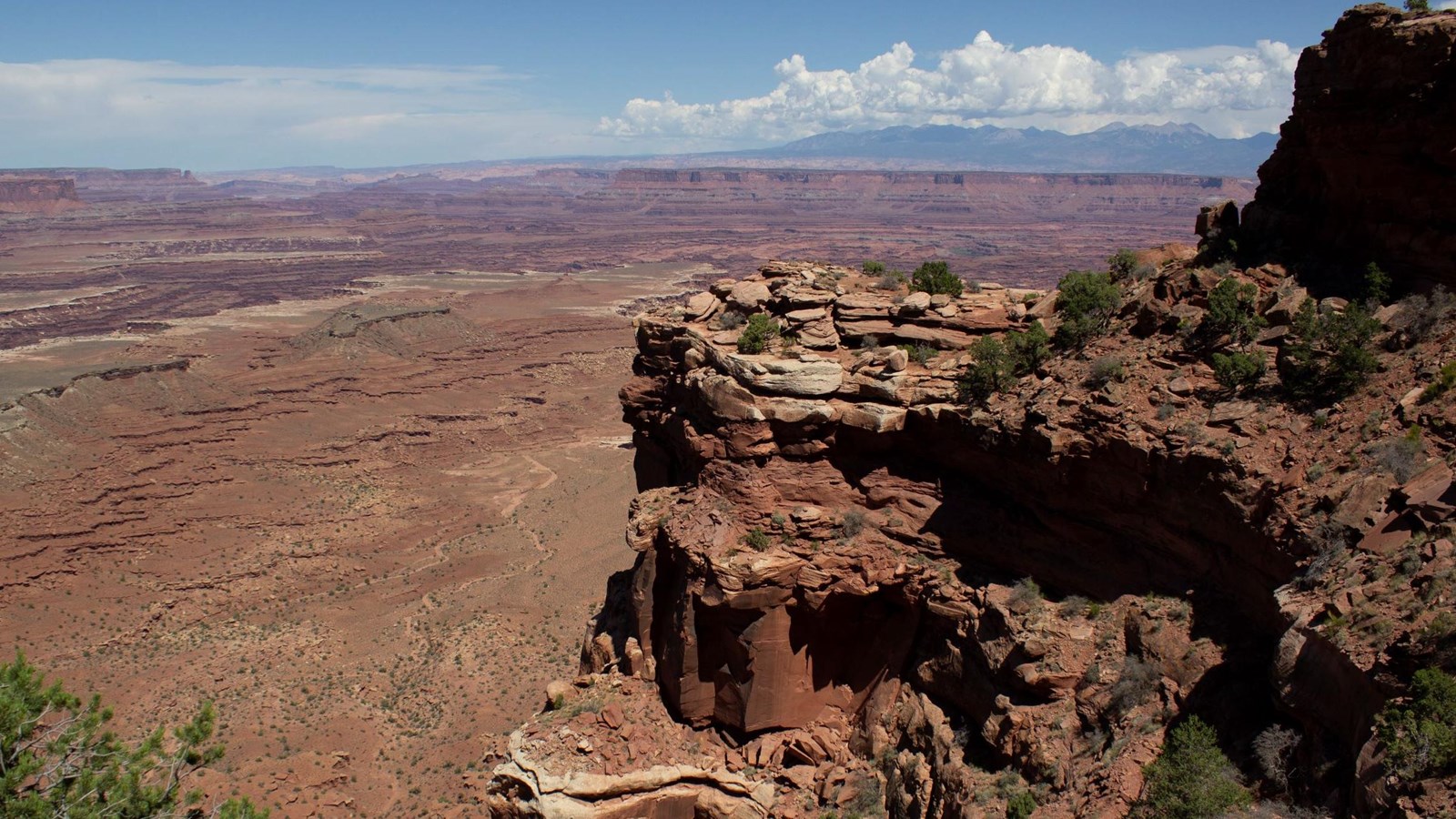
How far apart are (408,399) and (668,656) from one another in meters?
58.4

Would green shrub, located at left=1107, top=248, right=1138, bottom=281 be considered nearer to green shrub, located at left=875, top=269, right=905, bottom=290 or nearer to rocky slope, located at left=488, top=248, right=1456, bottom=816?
rocky slope, located at left=488, top=248, right=1456, bottom=816

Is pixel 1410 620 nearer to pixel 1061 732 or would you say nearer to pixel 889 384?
pixel 1061 732

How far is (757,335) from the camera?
18.6 meters

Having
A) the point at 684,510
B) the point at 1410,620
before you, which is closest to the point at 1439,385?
the point at 1410,620

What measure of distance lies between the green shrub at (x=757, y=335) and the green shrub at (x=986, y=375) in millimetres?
4400

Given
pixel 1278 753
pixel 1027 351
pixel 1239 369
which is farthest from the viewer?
pixel 1027 351

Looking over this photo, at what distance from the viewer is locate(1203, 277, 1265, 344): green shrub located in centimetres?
1452

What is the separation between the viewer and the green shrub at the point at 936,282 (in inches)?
787

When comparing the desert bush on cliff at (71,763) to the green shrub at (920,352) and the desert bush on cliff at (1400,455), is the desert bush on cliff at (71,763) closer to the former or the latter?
the green shrub at (920,352)

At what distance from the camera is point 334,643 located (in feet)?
110

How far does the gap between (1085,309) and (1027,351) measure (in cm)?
154

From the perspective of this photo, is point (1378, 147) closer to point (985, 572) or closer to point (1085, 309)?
point (1085, 309)

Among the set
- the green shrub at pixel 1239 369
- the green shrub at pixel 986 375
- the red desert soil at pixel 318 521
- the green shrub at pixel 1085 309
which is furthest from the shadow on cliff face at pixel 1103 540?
the red desert soil at pixel 318 521

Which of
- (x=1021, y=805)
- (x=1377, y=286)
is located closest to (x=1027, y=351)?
(x=1377, y=286)
